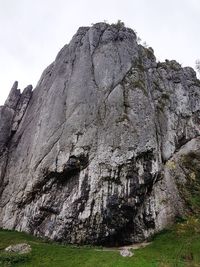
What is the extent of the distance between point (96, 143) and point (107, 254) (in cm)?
1457

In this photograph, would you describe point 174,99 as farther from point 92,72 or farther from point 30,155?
point 30,155

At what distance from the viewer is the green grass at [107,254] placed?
3378cm

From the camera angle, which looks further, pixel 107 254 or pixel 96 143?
pixel 96 143

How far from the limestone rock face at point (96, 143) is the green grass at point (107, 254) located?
3.14m

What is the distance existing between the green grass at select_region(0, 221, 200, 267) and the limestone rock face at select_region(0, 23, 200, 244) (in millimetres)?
3136

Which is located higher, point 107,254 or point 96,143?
point 96,143

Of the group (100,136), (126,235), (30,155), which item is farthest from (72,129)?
(126,235)

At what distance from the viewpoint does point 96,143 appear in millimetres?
45656

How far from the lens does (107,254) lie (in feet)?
117

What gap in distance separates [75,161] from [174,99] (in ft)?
77.7

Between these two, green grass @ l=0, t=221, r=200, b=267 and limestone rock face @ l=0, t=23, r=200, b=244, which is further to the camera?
limestone rock face @ l=0, t=23, r=200, b=244

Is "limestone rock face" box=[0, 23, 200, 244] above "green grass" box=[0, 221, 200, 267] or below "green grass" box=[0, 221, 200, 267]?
above

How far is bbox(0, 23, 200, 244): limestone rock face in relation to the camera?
42156 mm

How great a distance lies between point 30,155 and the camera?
50.9m
